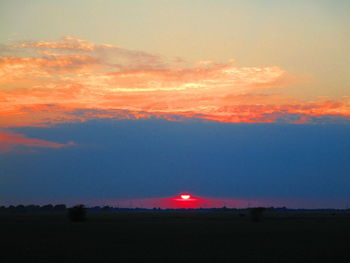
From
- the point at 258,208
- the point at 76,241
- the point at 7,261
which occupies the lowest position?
the point at 7,261

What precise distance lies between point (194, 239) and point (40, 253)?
50.5 feet

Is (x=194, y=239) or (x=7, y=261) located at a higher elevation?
(x=194, y=239)

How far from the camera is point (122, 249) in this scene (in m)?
37.7

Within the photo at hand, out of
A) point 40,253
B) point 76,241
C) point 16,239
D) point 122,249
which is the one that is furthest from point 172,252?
point 16,239

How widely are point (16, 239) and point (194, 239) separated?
1516 centimetres

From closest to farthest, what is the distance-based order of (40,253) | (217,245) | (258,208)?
(40,253), (217,245), (258,208)

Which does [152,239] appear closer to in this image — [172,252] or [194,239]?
[194,239]

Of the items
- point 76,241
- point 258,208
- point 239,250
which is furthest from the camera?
point 258,208

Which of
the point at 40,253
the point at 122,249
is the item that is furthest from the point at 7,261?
the point at 122,249

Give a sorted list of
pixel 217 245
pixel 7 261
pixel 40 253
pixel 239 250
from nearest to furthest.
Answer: pixel 7 261, pixel 40 253, pixel 239 250, pixel 217 245

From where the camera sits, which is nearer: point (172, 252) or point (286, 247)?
point (172, 252)

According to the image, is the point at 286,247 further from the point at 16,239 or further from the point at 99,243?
the point at 16,239

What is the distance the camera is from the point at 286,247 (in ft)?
131

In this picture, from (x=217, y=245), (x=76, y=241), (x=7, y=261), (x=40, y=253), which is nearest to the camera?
(x=7, y=261)
